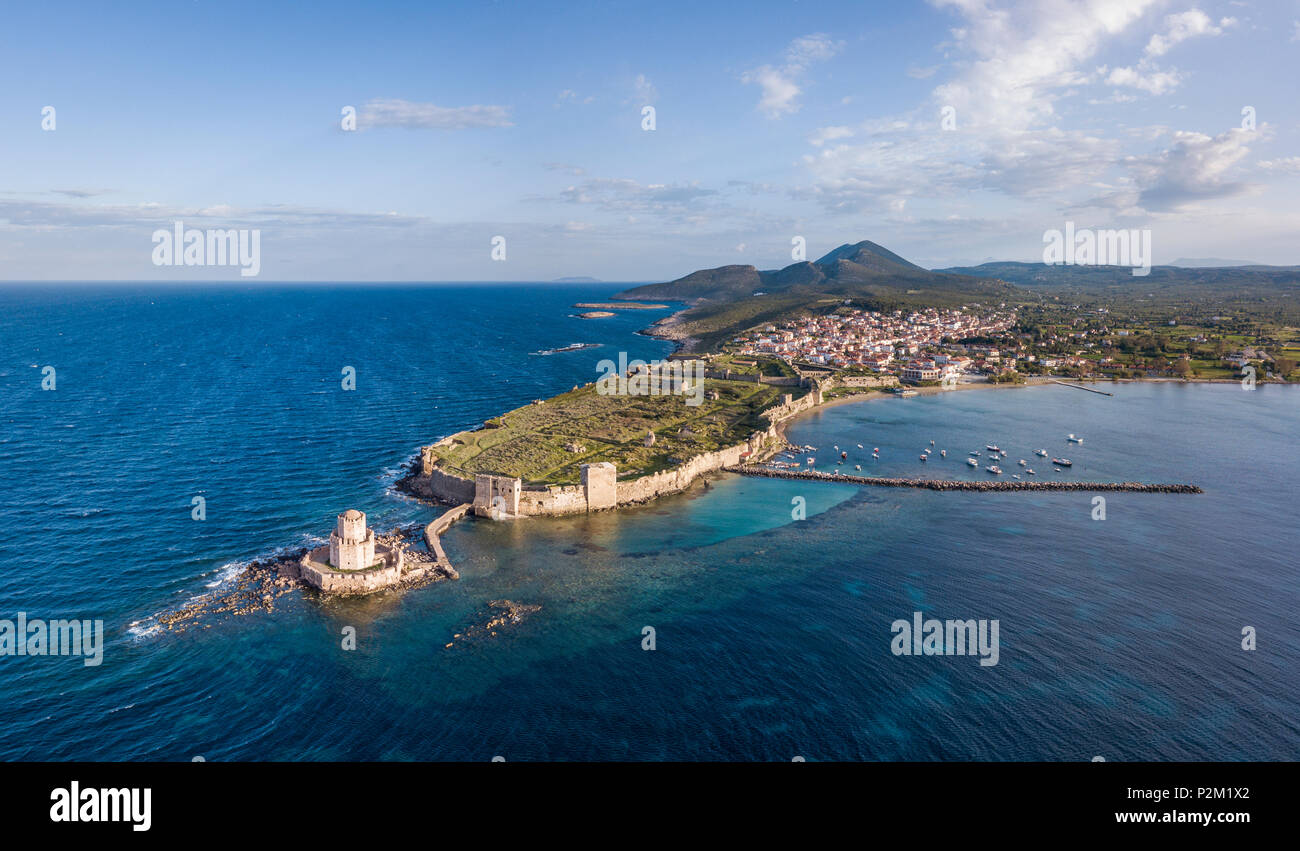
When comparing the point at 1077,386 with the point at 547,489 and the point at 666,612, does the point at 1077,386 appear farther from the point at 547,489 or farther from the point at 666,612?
the point at 666,612

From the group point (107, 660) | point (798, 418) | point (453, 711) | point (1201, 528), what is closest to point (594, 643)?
point (453, 711)

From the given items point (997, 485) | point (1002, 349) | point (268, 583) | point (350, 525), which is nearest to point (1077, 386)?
point (1002, 349)

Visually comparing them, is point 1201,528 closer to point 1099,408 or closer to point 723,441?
point 723,441

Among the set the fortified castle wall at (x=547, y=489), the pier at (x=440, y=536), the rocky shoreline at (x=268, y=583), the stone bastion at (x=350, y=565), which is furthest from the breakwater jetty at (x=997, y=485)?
the stone bastion at (x=350, y=565)

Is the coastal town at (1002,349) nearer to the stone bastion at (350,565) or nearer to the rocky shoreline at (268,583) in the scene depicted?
the rocky shoreline at (268,583)

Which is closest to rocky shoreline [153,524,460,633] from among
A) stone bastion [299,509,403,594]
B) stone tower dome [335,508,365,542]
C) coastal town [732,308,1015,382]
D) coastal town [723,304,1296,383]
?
stone bastion [299,509,403,594]
